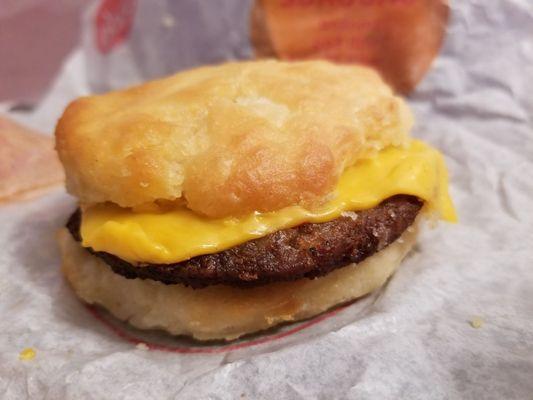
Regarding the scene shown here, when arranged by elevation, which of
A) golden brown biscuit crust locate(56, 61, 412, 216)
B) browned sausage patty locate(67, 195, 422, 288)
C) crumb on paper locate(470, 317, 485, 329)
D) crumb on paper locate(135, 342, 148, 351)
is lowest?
crumb on paper locate(135, 342, 148, 351)

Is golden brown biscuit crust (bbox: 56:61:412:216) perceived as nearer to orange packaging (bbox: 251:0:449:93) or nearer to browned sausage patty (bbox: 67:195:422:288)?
browned sausage patty (bbox: 67:195:422:288)

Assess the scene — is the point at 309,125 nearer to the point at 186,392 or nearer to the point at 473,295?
the point at 473,295

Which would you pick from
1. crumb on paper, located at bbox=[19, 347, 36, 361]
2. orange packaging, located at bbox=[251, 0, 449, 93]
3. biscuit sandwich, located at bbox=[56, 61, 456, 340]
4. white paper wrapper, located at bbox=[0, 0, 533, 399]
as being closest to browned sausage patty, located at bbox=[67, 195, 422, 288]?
biscuit sandwich, located at bbox=[56, 61, 456, 340]

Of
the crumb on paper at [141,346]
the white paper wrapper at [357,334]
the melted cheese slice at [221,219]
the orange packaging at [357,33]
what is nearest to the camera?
the white paper wrapper at [357,334]

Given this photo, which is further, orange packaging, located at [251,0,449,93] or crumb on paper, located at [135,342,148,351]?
orange packaging, located at [251,0,449,93]

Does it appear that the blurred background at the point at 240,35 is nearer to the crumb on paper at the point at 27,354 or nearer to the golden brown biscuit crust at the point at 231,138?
the golden brown biscuit crust at the point at 231,138

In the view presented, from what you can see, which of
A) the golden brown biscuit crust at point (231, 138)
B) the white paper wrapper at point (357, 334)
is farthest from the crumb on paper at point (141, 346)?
the golden brown biscuit crust at point (231, 138)
